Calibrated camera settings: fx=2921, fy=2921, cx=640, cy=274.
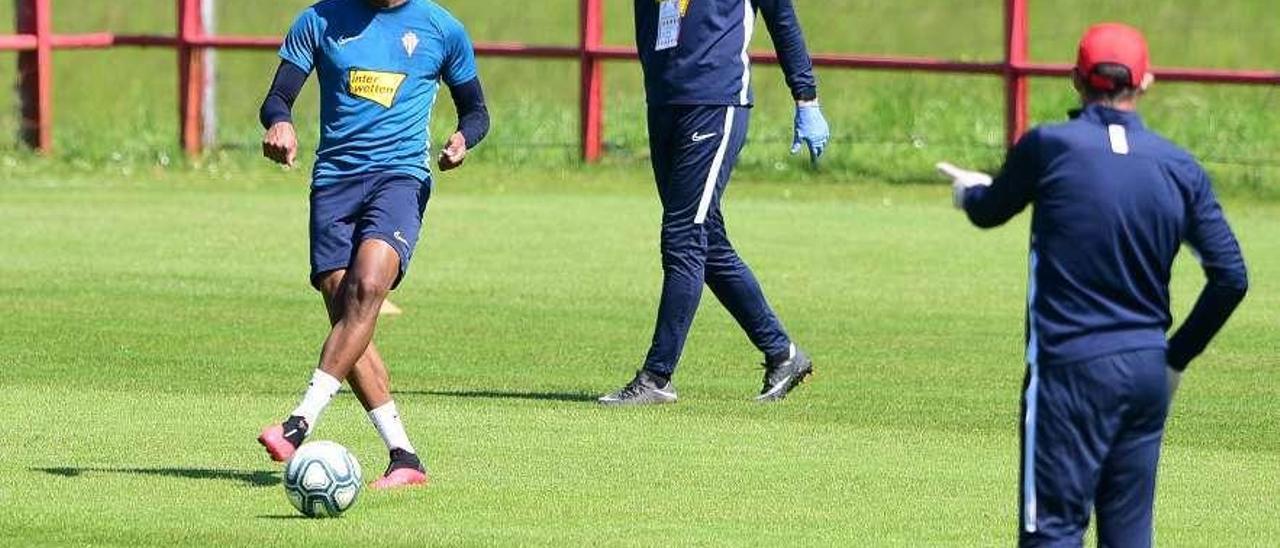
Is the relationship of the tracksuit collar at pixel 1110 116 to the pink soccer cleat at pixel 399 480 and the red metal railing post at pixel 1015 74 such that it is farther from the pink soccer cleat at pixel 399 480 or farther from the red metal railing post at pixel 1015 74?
the red metal railing post at pixel 1015 74

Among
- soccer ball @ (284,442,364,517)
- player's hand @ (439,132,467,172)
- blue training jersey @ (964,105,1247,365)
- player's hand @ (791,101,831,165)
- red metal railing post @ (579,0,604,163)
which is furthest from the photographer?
red metal railing post @ (579,0,604,163)

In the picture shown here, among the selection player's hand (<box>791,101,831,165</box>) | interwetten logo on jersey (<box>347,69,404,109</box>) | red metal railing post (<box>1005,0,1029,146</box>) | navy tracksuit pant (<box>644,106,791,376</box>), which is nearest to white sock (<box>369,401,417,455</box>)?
interwetten logo on jersey (<box>347,69,404,109</box>)

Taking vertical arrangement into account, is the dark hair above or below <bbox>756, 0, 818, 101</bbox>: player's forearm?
above

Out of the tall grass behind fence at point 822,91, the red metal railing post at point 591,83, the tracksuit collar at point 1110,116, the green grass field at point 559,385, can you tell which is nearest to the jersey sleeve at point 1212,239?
the tracksuit collar at point 1110,116

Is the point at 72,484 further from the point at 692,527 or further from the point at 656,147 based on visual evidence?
the point at 656,147

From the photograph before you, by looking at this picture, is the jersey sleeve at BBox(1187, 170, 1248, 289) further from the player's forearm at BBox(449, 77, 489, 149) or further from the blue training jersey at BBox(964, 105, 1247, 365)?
the player's forearm at BBox(449, 77, 489, 149)

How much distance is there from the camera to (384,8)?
1049 cm

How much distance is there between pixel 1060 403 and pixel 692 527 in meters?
2.16

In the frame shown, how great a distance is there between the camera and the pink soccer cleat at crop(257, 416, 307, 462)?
31.4 ft

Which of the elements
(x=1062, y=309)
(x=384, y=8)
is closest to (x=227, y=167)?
(x=384, y=8)

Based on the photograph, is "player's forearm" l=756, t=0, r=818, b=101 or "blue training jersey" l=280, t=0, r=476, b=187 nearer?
"blue training jersey" l=280, t=0, r=476, b=187

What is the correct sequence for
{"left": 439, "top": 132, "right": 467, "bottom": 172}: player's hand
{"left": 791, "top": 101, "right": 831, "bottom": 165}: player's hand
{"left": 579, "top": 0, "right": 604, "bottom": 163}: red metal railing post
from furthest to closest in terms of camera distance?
{"left": 579, "top": 0, "right": 604, "bottom": 163}: red metal railing post
{"left": 791, "top": 101, "right": 831, "bottom": 165}: player's hand
{"left": 439, "top": 132, "right": 467, "bottom": 172}: player's hand

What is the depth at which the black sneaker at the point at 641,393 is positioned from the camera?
12.3 metres

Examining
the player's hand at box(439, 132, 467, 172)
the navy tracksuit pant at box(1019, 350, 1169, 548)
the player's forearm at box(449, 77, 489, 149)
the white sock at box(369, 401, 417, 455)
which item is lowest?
the white sock at box(369, 401, 417, 455)
